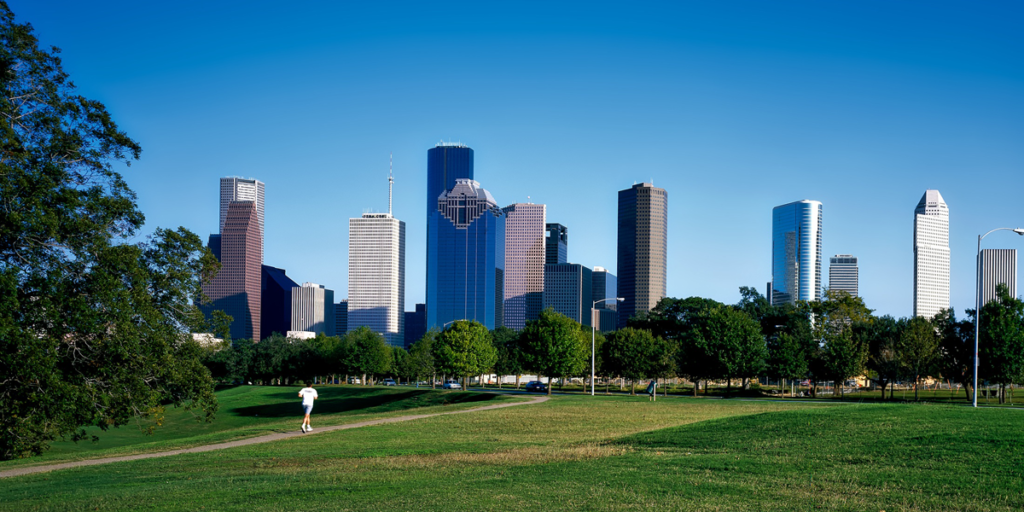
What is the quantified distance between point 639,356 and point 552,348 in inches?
540

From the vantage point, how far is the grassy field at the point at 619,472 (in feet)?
40.5

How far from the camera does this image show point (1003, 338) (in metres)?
54.5

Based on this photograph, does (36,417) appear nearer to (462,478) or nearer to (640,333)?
(462,478)

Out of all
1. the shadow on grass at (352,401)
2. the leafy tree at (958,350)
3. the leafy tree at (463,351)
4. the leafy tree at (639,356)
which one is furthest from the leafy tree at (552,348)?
the leafy tree at (958,350)

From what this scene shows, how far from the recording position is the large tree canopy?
2494 cm

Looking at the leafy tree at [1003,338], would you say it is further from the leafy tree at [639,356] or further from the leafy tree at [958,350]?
the leafy tree at [639,356]

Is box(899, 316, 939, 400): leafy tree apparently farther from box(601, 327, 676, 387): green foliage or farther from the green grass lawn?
the green grass lawn

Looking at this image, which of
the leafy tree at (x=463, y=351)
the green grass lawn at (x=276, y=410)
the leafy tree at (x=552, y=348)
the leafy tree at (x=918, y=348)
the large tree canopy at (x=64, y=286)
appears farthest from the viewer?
the leafy tree at (x=463, y=351)

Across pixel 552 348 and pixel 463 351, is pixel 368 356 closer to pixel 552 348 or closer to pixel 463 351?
pixel 463 351

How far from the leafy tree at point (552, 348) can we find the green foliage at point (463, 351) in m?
8.79

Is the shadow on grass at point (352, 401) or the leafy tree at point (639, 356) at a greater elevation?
the leafy tree at point (639, 356)

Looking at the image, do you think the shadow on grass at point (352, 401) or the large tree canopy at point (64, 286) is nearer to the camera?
the large tree canopy at point (64, 286)

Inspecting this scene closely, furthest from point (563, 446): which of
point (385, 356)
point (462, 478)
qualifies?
point (385, 356)

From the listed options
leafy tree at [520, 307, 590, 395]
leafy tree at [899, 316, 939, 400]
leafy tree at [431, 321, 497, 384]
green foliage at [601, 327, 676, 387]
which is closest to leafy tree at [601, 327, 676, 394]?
green foliage at [601, 327, 676, 387]
